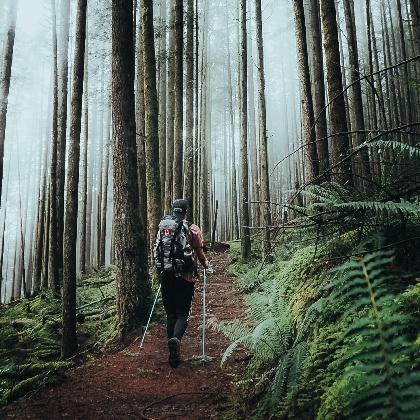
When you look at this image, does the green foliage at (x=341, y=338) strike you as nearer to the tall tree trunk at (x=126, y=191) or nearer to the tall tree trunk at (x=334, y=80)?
the tall tree trunk at (x=334, y=80)

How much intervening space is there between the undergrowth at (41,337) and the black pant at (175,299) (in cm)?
157

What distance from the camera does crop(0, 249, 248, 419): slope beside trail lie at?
12.5ft

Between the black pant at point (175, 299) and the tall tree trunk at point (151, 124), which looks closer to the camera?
the black pant at point (175, 299)

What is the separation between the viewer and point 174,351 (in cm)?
495

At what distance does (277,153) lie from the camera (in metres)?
43.2

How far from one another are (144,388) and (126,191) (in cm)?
309

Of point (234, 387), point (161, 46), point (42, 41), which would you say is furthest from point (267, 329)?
point (42, 41)

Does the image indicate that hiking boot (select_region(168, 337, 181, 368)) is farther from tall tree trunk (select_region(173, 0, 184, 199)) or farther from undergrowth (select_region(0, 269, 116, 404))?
tall tree trunk (select_region(173, 0, 184, 199))

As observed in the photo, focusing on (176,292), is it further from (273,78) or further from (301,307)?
(273,78)

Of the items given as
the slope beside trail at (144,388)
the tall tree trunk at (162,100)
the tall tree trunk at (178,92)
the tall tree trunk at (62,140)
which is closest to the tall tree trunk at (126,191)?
the slope beside trail at (144,388)

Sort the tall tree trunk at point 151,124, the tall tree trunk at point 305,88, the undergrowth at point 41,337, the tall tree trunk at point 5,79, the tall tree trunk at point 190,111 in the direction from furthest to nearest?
the tall tree trunk at point 190,111 → the tall tree trunk at point 5,79 → the tall tree trunk at point 151,124 → the tall tree trunk at point 305,88 → the undergrowth at point 41,337

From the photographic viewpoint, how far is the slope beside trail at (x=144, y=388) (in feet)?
12.5

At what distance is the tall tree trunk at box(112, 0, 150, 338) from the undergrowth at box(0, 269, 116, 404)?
622 millimetres

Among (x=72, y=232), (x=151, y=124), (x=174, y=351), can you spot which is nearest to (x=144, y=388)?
(x=174, y=351)
